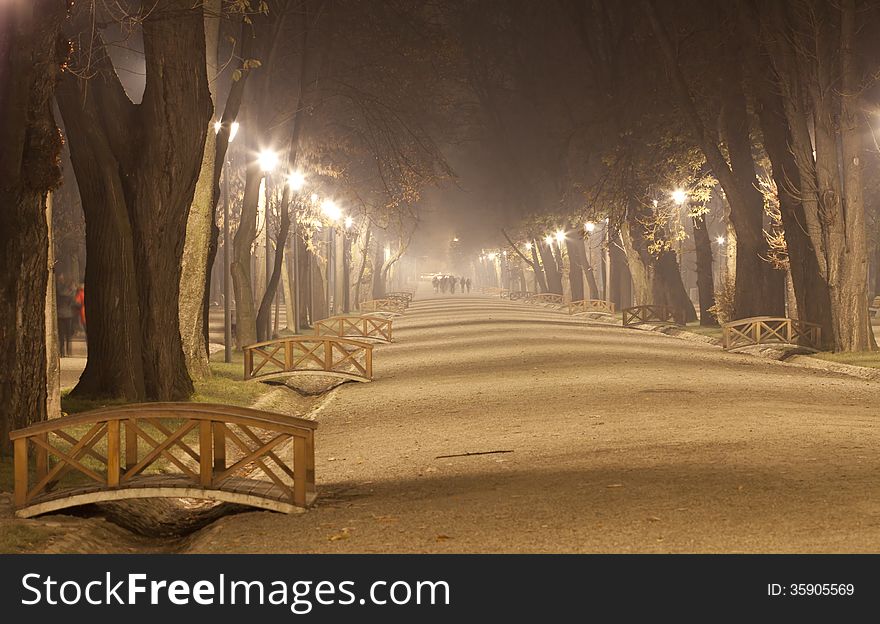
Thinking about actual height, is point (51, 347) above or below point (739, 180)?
below

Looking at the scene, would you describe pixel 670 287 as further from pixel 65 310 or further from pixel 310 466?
pixel 310 466

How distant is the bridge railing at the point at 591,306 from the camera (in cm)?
5405

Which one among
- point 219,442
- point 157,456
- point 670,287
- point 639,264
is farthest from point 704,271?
point 157,456

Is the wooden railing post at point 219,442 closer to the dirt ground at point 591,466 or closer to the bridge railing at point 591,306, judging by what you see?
the dirt ground at point 591,466

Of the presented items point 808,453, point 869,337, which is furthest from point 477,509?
point 869,337

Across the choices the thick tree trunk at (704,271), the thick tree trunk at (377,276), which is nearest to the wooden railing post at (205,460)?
the thick tree trunk at (704,271)

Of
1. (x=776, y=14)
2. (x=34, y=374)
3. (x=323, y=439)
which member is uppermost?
(x=776, y=14)

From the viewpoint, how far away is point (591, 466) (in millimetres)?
10898

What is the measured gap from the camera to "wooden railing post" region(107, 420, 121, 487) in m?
9.27

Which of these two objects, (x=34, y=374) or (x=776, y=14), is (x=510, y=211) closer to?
(x=776, y=14)

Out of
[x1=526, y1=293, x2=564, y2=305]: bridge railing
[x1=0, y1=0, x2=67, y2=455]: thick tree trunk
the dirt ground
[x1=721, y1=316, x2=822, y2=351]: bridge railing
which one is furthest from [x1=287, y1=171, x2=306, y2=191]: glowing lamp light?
[x1=526, y1=293, x2=564, y2=305]: bridge railing

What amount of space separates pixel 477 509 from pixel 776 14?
19931 mm

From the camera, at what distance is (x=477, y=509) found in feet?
29.6

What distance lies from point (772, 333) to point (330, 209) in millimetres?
21840
